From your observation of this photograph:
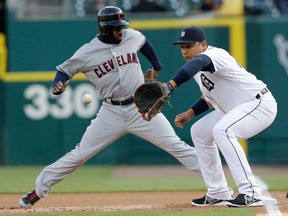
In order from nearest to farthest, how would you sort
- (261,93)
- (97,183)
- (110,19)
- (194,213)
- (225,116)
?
(194,213) < (225,116) < (261,93) < (110,19) < (97,183)

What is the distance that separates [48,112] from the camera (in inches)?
492

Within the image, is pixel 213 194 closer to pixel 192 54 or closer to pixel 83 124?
pixel 192 54

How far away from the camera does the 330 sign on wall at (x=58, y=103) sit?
490 inches

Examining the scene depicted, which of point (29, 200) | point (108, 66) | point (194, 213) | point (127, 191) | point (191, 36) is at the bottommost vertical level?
point (127, 191)

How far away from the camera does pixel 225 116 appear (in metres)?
6.89

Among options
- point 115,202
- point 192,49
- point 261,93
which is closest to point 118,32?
point 192,49

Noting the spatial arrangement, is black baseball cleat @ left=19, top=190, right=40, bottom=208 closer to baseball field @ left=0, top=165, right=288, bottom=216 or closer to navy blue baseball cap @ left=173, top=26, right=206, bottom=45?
baseball field @ left=0, top=165, right=288, bottom=216

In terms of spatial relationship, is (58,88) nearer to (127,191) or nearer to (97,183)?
(127,191)

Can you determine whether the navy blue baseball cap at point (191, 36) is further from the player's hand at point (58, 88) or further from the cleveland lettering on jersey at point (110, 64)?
the player's hand at point (58, 88)

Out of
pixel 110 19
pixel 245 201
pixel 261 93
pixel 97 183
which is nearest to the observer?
pixel 245 201

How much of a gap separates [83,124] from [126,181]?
232 centimetres

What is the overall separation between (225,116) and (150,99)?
0.72m

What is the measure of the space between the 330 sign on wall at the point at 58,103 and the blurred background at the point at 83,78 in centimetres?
2

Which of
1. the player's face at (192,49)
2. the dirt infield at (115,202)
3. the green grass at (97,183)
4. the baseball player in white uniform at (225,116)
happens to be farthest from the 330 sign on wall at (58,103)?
the player's face at (192,49)
